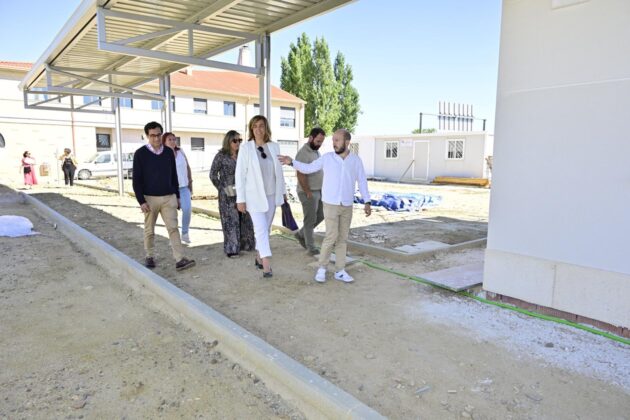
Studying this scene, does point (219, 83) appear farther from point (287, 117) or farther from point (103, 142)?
point (103, 142)

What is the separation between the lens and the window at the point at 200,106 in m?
35.0

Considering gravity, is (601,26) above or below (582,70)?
above

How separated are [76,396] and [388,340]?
7.39 feet

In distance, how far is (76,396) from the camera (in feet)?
9.37

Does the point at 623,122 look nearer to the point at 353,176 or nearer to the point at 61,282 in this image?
the point at 353,176

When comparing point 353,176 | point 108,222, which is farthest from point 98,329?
point 108,222

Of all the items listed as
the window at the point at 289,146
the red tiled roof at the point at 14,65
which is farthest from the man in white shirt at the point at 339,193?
the window at the point at 289,146

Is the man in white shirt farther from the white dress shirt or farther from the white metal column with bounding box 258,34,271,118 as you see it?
the white metal column with bounding box 258,34,271,118

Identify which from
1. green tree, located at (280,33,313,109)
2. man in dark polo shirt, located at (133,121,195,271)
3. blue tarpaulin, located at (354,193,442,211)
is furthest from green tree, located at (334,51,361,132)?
man in dark polo shirt, located at (133,121,195,271)

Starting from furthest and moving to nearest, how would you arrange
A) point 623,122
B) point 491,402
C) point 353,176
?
point 353,176 → point 623,122 → point 491,402

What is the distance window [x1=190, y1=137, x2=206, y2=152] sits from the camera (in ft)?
115

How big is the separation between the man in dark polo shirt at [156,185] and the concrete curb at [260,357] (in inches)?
21.6

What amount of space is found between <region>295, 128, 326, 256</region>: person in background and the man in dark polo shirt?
1.66 metres

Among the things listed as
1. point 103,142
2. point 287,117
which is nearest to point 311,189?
point 103,142
